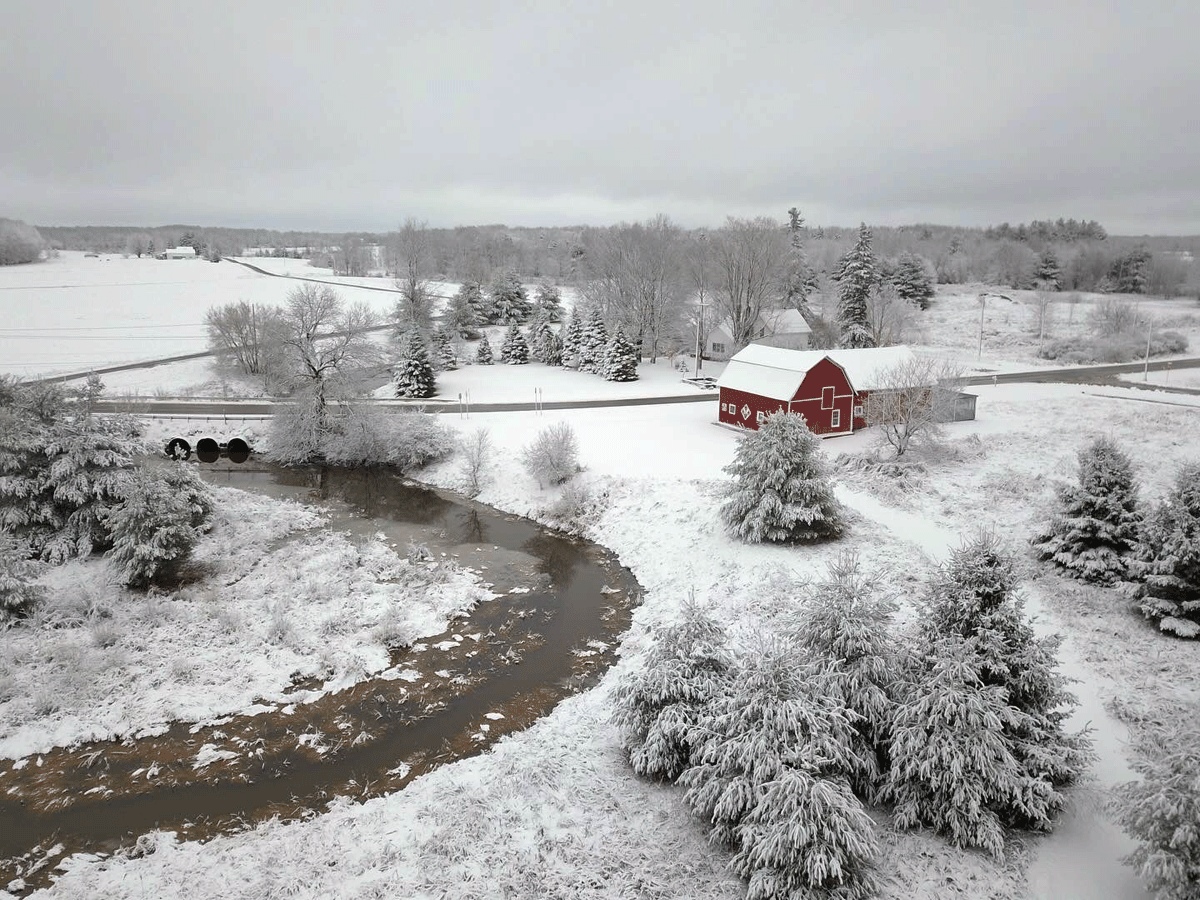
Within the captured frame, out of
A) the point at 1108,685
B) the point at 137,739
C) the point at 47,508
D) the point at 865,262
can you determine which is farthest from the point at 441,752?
the point at 865,262

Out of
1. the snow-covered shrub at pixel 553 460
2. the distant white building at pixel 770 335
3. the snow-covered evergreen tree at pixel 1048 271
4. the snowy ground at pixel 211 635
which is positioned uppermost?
the snow-covered evergreen tree at pixel 1048 271

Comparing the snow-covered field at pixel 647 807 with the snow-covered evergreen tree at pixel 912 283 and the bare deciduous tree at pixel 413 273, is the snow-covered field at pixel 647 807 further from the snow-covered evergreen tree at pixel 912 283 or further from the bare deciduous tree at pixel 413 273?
the snow-covered evergreen tree at pixel 912 283

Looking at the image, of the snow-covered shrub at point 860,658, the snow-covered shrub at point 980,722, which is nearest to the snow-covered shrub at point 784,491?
the snow-covered shrub at point 860,658

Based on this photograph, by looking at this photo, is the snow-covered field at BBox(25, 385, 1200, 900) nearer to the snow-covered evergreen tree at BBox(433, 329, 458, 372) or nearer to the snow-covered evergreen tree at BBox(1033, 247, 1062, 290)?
the snow-covered evergreen tree at BBox(433, 329, 458, 372)

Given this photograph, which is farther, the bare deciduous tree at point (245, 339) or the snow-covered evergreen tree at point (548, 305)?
the snow-covered evergreen tree at point (548, 305)

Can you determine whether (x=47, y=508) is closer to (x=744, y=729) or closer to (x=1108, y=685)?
(x=744, y=729)

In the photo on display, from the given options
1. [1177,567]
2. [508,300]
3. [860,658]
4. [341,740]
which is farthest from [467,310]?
[860,658]

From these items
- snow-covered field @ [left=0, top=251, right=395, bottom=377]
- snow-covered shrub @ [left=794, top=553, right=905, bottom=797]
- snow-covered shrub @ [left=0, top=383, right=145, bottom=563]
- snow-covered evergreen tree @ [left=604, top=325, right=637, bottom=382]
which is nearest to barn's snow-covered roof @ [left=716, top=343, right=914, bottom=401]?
snow-covered evergreen tree @ [left=604, top=325, right=637, bottom=382]
